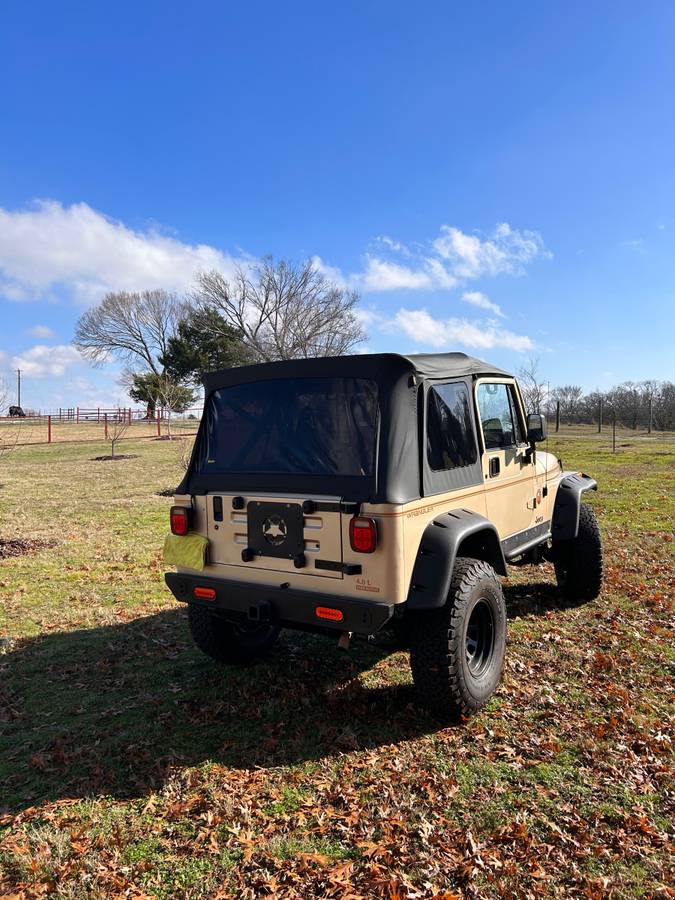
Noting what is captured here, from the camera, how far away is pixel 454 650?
3.53 metres

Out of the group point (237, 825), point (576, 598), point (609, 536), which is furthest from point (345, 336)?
point (237, 825)

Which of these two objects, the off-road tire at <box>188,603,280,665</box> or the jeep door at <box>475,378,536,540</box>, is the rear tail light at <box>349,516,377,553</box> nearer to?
the jeep door at <box>475,378,536,540</box>

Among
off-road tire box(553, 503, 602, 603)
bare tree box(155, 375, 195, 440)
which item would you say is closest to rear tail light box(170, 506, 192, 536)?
off-road tire box(553, 503, 602, 603)

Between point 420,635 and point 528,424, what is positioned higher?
point 528,424

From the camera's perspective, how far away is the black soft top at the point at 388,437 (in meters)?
A: 3.39

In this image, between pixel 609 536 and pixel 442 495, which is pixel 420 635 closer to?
pixel 442 495

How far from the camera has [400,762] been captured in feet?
11.1

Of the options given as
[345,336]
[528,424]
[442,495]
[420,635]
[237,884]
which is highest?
[345,336]

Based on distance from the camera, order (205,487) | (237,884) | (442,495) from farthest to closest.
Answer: (205,487), (442,495), (237,884)

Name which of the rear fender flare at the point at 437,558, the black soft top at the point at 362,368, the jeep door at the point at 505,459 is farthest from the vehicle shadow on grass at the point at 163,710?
the black soft top at the point at 362,368

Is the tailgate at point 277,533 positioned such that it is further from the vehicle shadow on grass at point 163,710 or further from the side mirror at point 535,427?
the side mirror at point 535,427

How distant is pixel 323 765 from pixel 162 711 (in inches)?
50.6

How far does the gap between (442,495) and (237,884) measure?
2243mm

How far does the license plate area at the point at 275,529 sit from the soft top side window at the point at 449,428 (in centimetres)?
91
